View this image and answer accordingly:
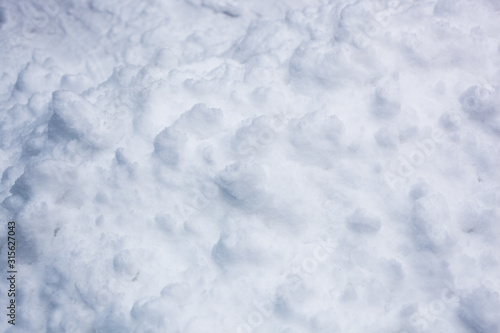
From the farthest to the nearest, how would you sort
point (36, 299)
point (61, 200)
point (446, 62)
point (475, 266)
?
point (446, 62), point (61, 200), point (36, 299), point (475, 266)

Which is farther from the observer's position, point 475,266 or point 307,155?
point 307,155

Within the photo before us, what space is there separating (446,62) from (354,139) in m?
0.80

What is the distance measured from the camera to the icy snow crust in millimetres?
1590

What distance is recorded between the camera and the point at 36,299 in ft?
5.63

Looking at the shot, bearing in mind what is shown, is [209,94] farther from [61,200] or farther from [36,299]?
[36,299]

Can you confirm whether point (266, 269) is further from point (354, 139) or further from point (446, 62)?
point (446, 62)

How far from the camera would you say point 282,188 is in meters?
1.69

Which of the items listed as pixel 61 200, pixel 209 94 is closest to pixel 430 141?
pixel 209 94

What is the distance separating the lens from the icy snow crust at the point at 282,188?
1.59m

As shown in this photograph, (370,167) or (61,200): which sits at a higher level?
(370,167)

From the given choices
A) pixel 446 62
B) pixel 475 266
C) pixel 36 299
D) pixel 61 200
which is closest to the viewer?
pixel 475 266

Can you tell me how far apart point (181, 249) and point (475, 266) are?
138 cm

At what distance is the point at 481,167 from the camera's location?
5.90 feet

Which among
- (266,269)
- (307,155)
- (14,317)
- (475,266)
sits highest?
(307,155)
